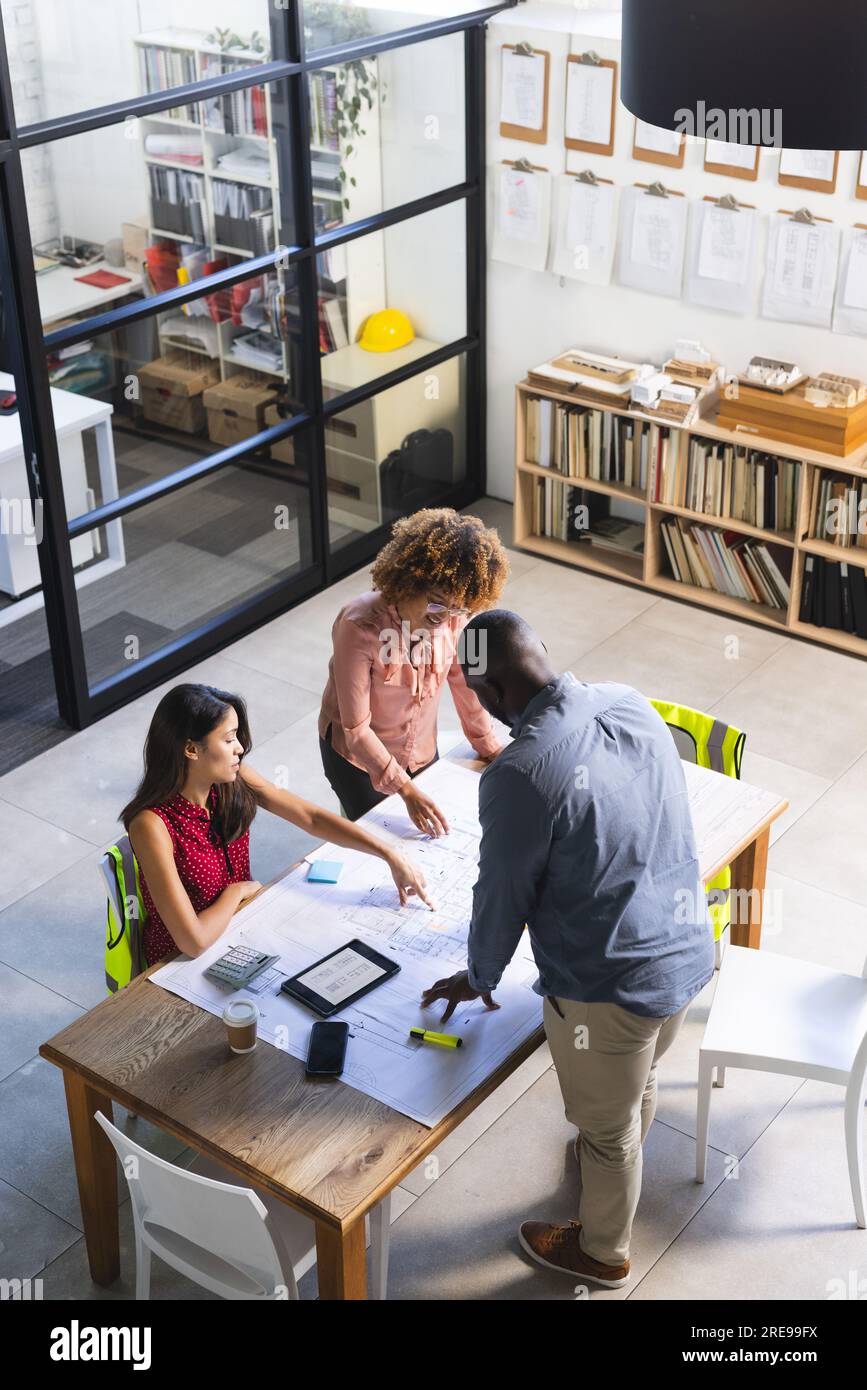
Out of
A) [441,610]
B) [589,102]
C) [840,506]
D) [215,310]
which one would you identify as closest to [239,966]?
[441,610]

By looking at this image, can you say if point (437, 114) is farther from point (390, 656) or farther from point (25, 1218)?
point (25, 1218)

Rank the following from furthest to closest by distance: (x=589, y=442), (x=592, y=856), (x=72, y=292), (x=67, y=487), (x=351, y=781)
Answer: (x=589, y=442), (x=67, y=487), (x=72, y=292), (x=351, y=781), (x=592, y=856)

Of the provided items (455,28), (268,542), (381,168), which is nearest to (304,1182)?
(268,542)

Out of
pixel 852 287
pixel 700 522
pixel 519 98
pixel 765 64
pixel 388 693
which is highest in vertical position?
pixel 765 64

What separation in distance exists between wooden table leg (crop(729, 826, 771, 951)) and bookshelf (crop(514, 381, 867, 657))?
201cm

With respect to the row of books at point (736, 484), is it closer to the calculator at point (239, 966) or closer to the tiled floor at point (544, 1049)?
the tiled floor at point (544, 1049)

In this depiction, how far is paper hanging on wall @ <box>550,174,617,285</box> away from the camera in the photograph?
5.87 m

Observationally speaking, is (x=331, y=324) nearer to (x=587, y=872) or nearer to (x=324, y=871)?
(x=324, y=871)

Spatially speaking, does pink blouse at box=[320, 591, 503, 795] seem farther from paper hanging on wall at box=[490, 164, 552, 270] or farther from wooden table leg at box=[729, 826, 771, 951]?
paper hanging on wall at box=[490, 164, 552, 270]

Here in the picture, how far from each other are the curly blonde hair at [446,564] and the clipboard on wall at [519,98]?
3124mm

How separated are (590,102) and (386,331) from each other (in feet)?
3.93

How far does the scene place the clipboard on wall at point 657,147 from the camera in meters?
5.53

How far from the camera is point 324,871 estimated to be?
343cm

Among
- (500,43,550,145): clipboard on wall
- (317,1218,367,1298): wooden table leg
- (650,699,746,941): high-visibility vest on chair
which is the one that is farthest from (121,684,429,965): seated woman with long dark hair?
(500,43,550,145): clipboard on wall
